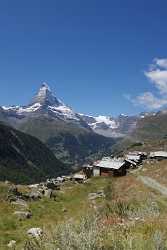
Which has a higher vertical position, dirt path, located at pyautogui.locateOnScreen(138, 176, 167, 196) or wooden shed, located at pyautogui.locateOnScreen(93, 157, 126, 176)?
wooden shed, located at pyautogui.locateOnScreen(93, 157, 126, 176)

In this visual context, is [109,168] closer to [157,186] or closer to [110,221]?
[157,186]

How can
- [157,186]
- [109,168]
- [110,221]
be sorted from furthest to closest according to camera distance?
[109,168] < [157,186] < [110,221]

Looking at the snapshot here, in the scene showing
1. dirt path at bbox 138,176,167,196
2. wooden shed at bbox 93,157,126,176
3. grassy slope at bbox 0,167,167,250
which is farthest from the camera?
wooden shed at bbox 93,157,126,176

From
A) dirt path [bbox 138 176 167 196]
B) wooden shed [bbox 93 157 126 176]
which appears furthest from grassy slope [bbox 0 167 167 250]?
wooden shed [bbox 93 157 126 176]

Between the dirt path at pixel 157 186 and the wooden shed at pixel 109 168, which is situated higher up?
the wooden shed at pixel 109 168

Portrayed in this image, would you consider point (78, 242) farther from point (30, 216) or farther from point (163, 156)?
point (163, 156)

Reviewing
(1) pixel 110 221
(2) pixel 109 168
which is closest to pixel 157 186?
(1) pixel 110 221

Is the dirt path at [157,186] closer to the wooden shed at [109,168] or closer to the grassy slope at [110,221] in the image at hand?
the grassy slope at [110,221]

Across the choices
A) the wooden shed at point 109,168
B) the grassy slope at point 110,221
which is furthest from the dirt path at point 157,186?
the wooden shed at point 109,168

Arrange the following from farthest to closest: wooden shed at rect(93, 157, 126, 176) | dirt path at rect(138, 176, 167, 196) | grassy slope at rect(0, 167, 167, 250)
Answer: wooden shed at rect(93, 157, 126, 176) < dirt path at rect(138, 176, 167, 196) < grassy slope at rect(0, 167, 167, 250)

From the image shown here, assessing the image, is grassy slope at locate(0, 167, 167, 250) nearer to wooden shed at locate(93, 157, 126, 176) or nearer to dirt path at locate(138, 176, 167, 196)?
dirt path at locate(138, 176, 167, 196)

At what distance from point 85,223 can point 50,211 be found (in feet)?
98.6

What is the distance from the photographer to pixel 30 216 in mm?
35812

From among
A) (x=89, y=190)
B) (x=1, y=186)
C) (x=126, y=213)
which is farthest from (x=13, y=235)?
(x=89, y=190)
